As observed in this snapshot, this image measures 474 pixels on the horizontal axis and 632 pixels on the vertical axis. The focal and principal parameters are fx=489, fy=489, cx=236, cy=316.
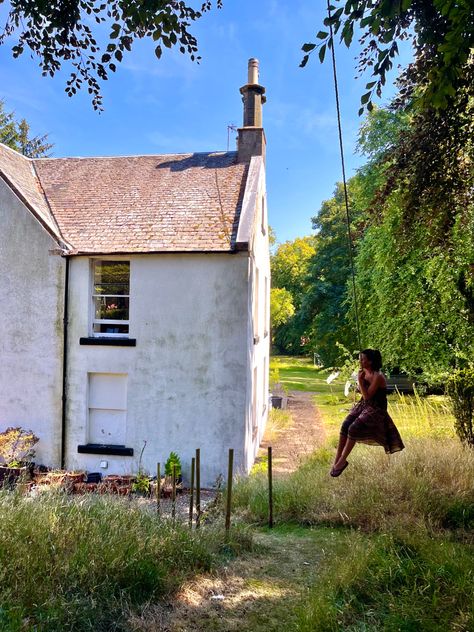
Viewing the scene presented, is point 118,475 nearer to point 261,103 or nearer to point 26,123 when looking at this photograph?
point 261,103

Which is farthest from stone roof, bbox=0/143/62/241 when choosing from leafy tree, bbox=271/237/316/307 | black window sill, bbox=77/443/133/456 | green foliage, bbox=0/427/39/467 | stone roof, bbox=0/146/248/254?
leafy tree, bbox=271/237/316/307

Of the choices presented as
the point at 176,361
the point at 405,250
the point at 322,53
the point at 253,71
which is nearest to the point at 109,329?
the point at 176,361

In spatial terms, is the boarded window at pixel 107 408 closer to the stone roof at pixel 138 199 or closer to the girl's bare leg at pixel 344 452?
the stone roof at pixel 138 199

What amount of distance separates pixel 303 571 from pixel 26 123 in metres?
34.8

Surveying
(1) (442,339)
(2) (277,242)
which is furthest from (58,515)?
(2) (277,242)

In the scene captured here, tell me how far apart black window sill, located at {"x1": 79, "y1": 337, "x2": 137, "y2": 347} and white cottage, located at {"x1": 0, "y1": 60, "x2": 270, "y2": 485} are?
0.10ft

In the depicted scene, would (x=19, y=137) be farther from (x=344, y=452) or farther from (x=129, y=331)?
(x=344, y=452)

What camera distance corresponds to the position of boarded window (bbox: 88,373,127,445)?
42.2ft

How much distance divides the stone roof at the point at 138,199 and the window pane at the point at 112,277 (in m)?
0.63

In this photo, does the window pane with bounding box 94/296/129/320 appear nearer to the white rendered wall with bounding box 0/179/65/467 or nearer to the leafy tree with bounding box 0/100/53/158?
the white rendered wall with bounding box 0/179/65/467

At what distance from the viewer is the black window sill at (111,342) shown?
12727 mm

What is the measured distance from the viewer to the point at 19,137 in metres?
32.8

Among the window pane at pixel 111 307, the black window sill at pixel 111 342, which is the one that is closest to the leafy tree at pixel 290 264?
the window pane at pixel 111 307

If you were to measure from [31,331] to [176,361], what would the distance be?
13.4 feet
